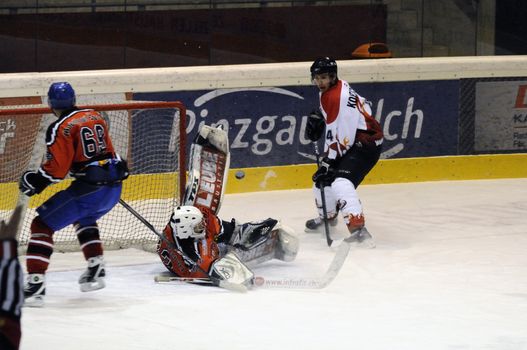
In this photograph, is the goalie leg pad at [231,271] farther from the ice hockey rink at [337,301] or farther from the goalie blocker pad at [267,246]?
the goalie blocker pad at [267,246]

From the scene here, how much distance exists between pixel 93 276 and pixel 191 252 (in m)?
0.53

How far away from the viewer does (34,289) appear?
6.23 meters

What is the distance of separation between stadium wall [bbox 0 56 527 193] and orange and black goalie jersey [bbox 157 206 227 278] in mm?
2016

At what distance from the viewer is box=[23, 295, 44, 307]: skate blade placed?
6223mm

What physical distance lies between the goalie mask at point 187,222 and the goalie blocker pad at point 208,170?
617 millimetres

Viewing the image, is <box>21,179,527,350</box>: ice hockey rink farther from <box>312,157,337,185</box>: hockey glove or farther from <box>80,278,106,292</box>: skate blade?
<box>312,157,337,185</box>: hockey glove

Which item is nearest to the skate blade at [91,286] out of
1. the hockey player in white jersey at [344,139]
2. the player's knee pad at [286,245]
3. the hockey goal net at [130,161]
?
the hockey goal net at [130,161]

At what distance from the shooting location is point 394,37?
10.7 metres

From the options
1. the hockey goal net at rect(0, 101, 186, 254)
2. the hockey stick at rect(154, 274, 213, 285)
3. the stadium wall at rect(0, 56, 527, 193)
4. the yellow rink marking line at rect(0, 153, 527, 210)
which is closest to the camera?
the hockey stick at rect(154, 274, 213, 285)

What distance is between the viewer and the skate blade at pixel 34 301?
6223 mm

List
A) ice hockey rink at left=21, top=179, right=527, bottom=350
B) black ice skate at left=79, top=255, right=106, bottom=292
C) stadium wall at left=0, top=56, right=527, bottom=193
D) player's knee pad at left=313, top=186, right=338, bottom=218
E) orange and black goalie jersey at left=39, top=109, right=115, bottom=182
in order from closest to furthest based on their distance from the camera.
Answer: ice hockey rink at left=21, top=179, right=527, bottom=350, orange and black goalie jersey at left=39, top=109, right=115, bottom=182, black ice skate at left=79, top=255, right=106, bottom=292, player's knee pad at left=313, top=186, right=338, bottom=218, stadium wall at left=0, top=56, right=527, bottom=193

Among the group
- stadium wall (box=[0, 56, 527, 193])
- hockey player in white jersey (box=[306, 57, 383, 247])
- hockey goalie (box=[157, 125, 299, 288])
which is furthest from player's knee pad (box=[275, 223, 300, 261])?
stadium wall (box=[0, 56, 527, 193])

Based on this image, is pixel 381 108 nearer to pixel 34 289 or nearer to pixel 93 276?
pixel 93 276

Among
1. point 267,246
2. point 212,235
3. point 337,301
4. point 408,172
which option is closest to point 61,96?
point 212,235
